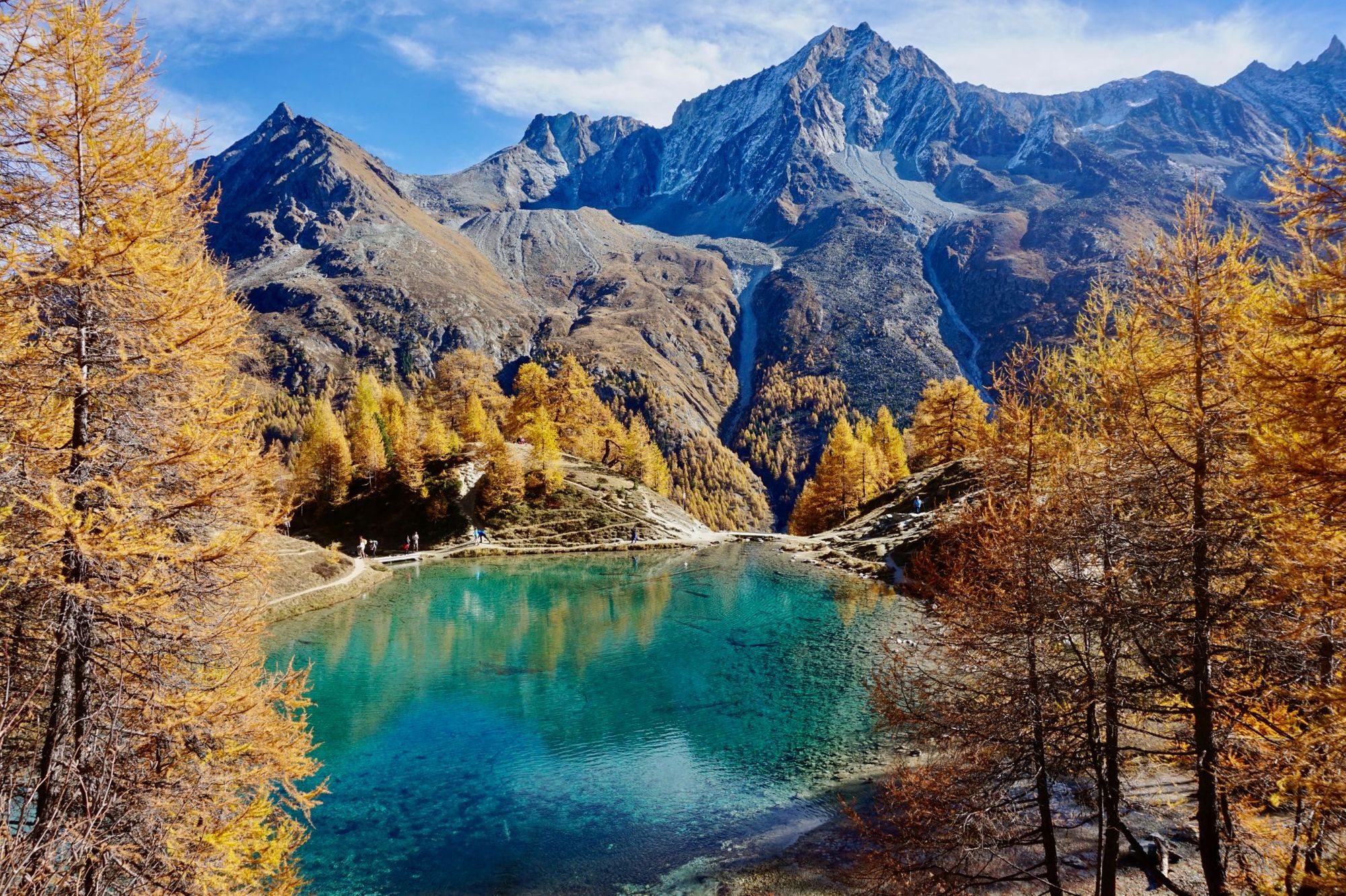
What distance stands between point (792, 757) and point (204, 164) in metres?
26.0

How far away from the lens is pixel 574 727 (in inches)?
1140

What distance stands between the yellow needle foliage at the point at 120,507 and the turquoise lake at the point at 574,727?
10878mm

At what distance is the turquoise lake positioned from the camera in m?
19.9

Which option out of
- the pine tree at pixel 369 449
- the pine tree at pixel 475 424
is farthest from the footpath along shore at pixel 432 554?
the pine tree at pixel 475 424

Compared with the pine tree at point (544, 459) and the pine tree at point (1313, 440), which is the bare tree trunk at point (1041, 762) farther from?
the pine tree at point (544, 459)

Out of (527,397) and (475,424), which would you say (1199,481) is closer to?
(527,397)

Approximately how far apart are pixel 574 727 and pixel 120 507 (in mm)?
23339

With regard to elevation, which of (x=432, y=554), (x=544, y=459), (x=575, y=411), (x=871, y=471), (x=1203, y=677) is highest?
(x=575, y=411)

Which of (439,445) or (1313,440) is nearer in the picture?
(1313,440)

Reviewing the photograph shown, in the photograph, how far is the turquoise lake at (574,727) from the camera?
784 inches

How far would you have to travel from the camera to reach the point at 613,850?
19828 millimetres

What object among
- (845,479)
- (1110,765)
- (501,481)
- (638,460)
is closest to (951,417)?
(845,479)

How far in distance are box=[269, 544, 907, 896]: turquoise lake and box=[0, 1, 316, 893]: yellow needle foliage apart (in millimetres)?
10878

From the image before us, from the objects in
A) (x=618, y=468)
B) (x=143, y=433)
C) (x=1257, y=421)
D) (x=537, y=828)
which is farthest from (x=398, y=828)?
(x=618, y=468)
